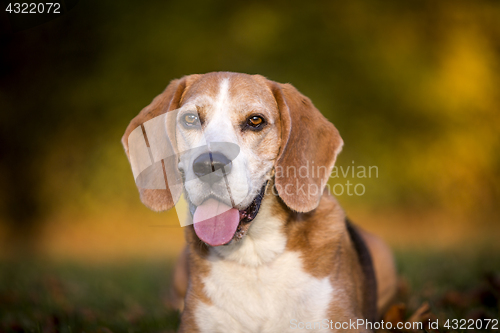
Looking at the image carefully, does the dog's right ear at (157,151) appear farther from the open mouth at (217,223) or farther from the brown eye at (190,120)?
the open mouth at (217,223)

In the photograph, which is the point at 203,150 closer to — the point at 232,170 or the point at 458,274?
the point at 232,170

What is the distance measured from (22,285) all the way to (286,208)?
11.5 feet

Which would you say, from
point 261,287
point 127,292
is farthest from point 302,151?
point 127,292

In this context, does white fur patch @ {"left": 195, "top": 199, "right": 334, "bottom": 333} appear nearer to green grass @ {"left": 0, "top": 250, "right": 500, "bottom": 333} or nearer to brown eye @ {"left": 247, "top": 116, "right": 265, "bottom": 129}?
brown eye @ {"left": 247, "top": 116, "right": 265, "bottom": 129}

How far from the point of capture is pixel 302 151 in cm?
295

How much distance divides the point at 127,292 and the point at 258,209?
9.50 ft

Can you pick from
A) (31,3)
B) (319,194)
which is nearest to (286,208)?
(319,194)

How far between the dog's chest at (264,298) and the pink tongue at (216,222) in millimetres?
427

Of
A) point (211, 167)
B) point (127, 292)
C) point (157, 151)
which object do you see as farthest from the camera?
point (127, 292)

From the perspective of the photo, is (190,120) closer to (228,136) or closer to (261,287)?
(228,136)

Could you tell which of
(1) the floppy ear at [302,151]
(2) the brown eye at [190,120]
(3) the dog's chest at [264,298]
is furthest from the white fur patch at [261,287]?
(2) the brown eye at [190,120]

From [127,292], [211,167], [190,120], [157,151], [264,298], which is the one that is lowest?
[127,292]

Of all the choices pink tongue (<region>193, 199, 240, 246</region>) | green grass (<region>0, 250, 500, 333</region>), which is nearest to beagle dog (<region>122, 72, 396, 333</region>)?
pink tongue (<region>193, 199, 240, 246</region>)

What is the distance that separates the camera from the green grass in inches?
135
